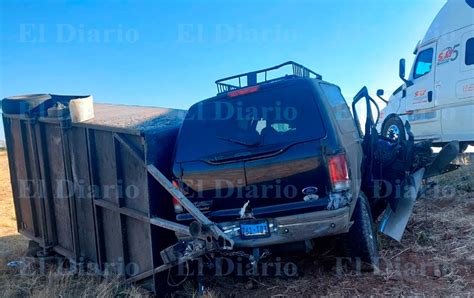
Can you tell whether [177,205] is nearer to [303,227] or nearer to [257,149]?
[257,149]

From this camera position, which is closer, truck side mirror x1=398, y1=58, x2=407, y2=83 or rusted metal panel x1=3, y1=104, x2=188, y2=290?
rusted metal panel x1=3, y1=104, x2=188, y2=290

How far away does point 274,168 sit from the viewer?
11.0 ft

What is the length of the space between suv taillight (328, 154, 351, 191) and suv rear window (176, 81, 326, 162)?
0.26 meters

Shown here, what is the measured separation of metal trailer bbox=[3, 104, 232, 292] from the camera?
365cm

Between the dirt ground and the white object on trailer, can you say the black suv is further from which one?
the white object on trailer

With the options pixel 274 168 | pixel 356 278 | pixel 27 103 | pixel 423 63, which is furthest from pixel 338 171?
pixel 423 63

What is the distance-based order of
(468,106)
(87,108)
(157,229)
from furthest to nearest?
(468,106), (87,108), (157,229)

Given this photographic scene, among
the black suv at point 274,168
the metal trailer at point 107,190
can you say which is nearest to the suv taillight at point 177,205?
the black suv at point 274,168

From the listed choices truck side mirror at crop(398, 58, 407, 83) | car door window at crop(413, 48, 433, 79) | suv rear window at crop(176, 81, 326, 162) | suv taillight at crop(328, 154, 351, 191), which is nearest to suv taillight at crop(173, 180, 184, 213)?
suv rear window at crop(176, 81, 326, 162)

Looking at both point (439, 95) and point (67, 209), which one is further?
point (439, 95)

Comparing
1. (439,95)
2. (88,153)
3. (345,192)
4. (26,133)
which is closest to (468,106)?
(439,95)

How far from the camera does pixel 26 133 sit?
504 centimetres

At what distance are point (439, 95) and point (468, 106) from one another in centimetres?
83

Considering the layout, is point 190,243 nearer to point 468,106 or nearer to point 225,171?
point 225,171
